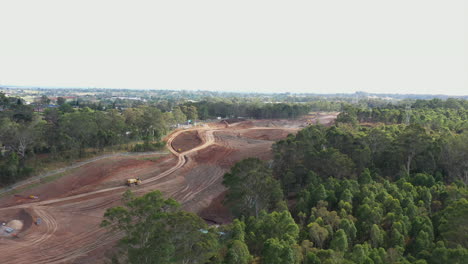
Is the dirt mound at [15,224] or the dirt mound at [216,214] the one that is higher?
the dirt mound at [15,224]

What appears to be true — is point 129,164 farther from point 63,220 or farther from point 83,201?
point 63,220

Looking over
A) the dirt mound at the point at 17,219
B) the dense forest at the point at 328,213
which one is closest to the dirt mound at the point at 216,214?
the dense forest at the point at 328,213

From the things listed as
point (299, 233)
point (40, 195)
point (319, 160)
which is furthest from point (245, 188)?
point (40, 195)

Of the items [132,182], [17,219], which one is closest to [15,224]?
[17,219]

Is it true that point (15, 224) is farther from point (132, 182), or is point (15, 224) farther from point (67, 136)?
point (67, 136)

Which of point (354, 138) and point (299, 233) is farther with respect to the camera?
point (354, 138)

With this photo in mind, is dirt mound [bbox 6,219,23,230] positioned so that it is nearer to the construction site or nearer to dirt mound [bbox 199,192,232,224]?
the construction site

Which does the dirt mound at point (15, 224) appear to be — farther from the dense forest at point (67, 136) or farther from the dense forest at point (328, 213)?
the dense forest at point (67, 136)
